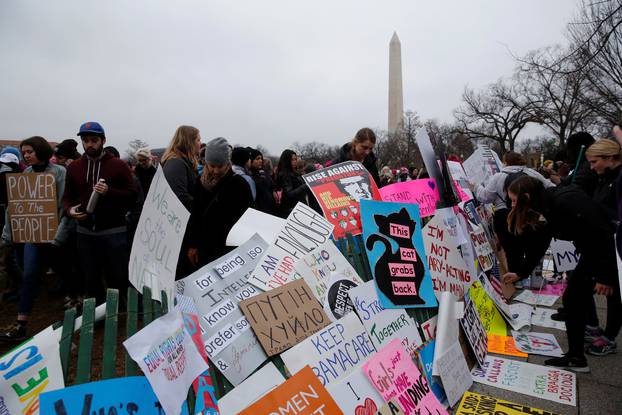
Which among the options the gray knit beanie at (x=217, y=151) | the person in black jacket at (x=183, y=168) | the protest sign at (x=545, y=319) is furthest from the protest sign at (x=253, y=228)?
the protest sign at (x=545, y=319)

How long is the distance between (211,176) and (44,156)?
1.93m

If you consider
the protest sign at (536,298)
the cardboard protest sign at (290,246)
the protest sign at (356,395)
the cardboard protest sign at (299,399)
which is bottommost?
the protest sign at (536,298)

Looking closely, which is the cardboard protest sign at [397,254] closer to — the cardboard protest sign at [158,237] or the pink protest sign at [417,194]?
the pink protest sign at [417,194]

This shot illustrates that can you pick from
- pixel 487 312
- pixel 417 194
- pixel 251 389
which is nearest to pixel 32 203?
pixel 251 389

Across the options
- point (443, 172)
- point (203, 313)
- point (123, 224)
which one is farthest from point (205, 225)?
point (443, 172)

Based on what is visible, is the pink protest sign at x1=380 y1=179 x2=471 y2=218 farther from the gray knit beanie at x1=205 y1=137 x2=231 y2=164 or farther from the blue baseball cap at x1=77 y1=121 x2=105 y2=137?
the blue baseball cap at x1=77 y1=121 x2=105 y2=137

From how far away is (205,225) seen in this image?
3.13m

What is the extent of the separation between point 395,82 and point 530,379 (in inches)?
1459

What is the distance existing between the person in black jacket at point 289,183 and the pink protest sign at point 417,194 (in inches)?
75.3

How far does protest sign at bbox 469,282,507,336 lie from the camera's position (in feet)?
11.9

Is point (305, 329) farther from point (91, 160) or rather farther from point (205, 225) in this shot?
point (91, 160)

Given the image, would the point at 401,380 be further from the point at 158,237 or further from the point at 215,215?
the point at 215,215

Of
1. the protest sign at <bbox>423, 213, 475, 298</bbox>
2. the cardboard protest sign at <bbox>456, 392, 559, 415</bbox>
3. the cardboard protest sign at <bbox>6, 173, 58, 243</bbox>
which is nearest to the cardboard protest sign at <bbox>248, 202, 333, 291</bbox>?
the protest sign at <bbox>423, 213, 475, 298</bbox>

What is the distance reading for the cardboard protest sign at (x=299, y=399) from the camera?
171 centimetres
